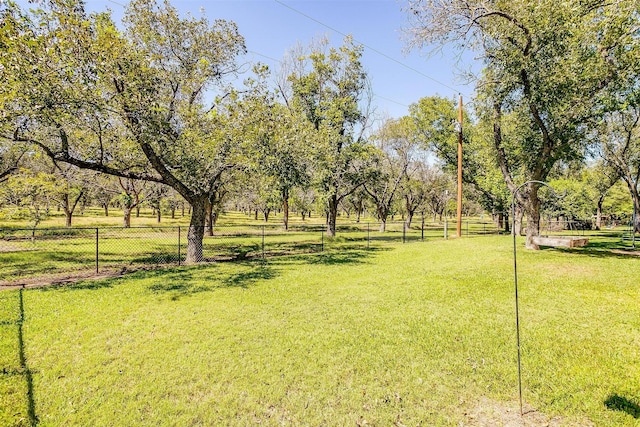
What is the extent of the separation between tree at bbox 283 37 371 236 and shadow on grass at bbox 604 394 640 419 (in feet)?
57.6

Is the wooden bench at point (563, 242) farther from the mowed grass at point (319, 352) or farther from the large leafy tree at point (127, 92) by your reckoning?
the large leafy tree at point (127, 92)

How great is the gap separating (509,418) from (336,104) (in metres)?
20.4

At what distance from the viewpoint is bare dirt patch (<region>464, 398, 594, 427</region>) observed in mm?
3119

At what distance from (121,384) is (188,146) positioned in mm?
8161

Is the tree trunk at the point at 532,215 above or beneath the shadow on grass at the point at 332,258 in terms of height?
above

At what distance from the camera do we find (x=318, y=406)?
3.41 meters

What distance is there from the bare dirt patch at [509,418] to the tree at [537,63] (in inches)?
366

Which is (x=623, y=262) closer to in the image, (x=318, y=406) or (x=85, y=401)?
(x=318, y=406)

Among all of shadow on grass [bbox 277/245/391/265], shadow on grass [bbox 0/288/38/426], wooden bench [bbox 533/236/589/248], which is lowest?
shadow on grass [bbox 0/288/38/426]

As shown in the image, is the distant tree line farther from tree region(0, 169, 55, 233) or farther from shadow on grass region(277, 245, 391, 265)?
shadow on grass region(277, 245, 391, 265)

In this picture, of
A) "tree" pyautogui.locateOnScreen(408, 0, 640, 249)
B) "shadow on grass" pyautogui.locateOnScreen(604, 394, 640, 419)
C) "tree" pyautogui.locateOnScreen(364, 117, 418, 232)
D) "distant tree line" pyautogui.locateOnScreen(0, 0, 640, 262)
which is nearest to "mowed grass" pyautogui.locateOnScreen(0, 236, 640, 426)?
"shadow on grass" pyautogui.locateOnScreen(604, 394, 640, 419)

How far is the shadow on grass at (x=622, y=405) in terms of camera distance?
321 centimetres

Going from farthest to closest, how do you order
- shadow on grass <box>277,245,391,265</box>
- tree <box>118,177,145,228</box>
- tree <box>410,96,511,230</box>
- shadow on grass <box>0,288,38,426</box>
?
tree <box>410,96,511,230</box>
tree <box>118,177,145,228</box>
shadow on grass <box>277,245,391,265</box>
shadow on grass <box>0,288,38,426</box>

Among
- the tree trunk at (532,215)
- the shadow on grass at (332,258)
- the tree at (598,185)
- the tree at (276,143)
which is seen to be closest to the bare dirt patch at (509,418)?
the shadow on grass at (332,258)
